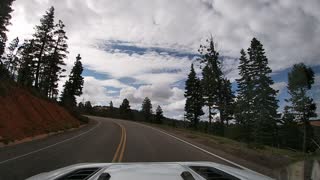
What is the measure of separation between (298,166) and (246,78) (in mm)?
54685

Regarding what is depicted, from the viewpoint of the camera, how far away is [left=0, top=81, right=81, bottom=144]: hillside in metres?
27.6

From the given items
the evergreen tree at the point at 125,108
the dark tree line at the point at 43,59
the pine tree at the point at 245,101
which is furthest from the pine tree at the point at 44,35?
the evergreen tree at the point at 125,108

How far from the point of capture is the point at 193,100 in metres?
77.9

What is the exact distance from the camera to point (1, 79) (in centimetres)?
3675

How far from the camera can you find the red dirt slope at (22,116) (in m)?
27.4

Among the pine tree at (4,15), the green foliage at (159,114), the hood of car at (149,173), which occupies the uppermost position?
the pine tree at (4,15)

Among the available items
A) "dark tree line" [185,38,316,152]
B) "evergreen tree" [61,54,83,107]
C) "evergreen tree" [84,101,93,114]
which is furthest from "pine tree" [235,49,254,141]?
"evergreen tree" [84,101,93,114]

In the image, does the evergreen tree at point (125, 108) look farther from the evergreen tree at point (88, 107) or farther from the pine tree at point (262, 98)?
the pine tree at point (262, 98)

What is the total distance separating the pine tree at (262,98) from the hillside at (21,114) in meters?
29.3

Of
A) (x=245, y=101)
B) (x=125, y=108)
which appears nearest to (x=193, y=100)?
(x=245, y=101)

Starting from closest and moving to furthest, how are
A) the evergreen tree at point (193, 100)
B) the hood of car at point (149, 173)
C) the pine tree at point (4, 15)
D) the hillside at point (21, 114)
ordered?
the hood of car at point (149, 173) → the hillside at point (21, 114) → the pine tree at point (4, 15) → the evergreen tree at point (193, 100)

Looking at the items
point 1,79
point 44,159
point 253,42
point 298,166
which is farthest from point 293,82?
point 298,166

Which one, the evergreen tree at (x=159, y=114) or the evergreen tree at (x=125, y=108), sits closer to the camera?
the evergreen tree at (x=159, y=114)

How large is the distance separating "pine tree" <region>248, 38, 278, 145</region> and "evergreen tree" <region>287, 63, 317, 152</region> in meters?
3.23
